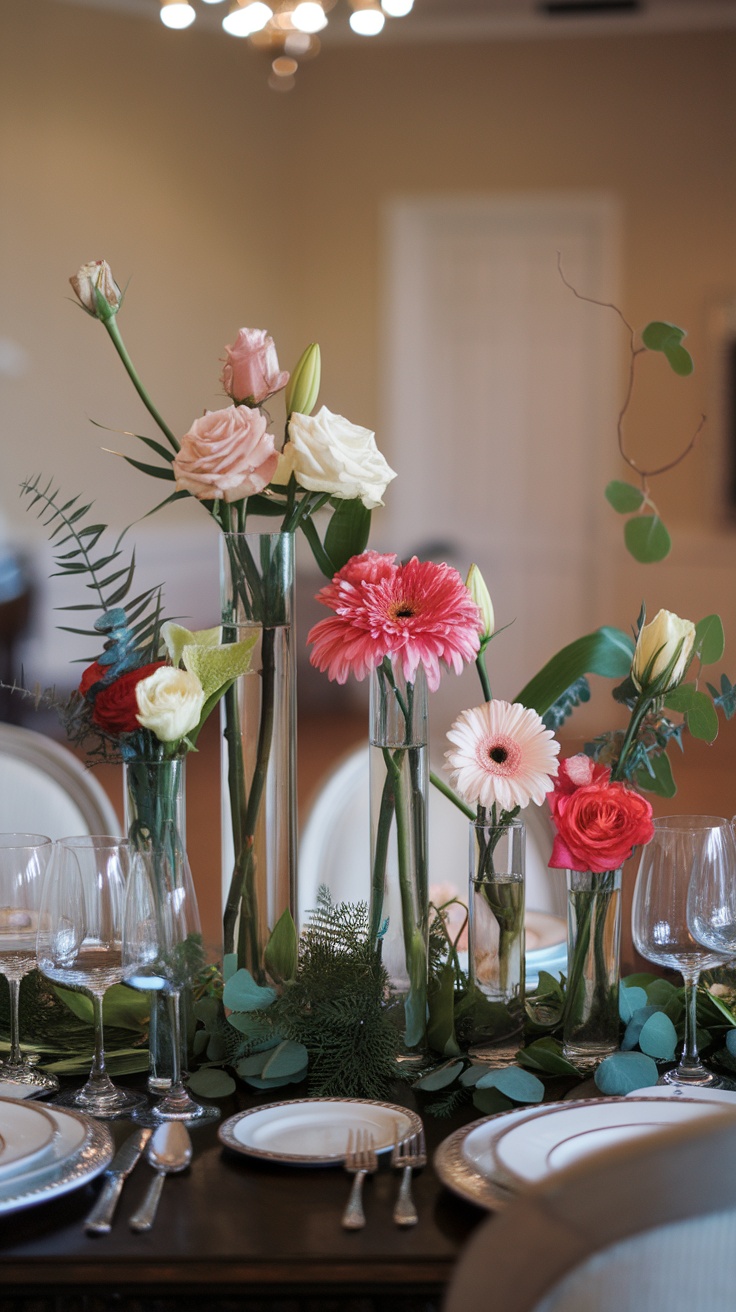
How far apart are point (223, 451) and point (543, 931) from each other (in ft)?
2.36

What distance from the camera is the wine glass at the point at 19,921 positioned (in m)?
1.09

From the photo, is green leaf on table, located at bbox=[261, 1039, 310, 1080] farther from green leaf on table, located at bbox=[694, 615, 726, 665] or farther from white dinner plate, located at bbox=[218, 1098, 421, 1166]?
green leaf on table, located at bbox=[694, 615, 726, 665]

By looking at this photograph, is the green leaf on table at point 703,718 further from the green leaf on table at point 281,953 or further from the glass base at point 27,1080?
the glass base at point 27,1080

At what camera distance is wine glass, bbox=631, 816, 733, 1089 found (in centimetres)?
107

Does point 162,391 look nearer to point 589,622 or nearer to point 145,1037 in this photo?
point 589,622

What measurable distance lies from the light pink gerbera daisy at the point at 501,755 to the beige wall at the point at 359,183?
15.2 ft

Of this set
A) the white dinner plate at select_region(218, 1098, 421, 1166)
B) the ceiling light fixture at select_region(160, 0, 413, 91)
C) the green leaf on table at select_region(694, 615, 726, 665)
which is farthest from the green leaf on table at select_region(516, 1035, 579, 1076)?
the ceiling light fixture at select_region(160, 0, 413, 91)

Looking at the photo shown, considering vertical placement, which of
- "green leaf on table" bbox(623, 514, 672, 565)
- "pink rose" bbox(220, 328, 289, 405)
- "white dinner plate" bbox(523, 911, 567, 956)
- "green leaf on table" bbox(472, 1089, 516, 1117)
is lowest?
"white dinner plate" bbox(523, 911, 567, 956)

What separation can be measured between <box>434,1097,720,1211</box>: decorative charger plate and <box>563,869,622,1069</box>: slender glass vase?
10cm

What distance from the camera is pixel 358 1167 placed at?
0.90m

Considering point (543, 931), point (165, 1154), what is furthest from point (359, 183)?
point (165, 1154)

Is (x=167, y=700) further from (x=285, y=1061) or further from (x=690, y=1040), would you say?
(x=690, y=1040)

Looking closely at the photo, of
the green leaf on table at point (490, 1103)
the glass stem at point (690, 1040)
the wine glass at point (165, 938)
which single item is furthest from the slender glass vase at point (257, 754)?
the glass stem at point (690, 1040)

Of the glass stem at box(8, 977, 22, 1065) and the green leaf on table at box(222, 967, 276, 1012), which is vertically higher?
the green leaf on table at box(222, 967, 276, 1012)
